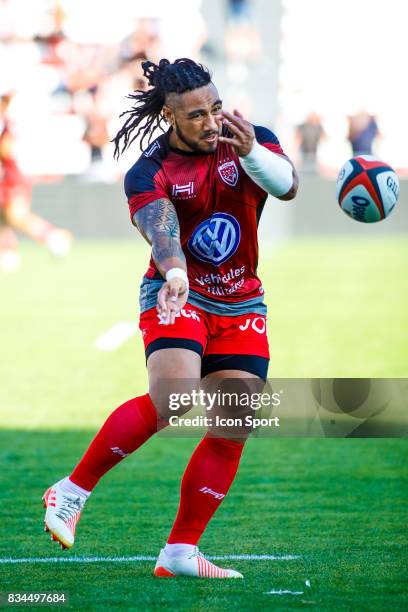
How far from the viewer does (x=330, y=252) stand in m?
22.3

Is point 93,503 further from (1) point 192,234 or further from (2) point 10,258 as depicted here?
(2) point 10,258

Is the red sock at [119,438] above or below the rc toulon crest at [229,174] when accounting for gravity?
below

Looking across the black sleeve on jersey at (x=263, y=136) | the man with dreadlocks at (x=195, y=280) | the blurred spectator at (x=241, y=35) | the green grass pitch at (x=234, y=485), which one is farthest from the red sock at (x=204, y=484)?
the blurred spectator at (x=241, y=35)

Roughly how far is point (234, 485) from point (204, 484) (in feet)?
6.48

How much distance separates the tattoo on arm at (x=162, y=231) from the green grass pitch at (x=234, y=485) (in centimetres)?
137

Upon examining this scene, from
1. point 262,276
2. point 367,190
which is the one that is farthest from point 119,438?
point 262,276

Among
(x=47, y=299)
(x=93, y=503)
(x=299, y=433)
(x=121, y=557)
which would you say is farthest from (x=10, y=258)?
(x=121, y=557)

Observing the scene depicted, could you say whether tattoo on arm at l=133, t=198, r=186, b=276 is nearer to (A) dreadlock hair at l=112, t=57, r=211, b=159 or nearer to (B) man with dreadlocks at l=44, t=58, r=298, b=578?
(B) man with dreadlocks at l=44, t=58, r=298, b=578

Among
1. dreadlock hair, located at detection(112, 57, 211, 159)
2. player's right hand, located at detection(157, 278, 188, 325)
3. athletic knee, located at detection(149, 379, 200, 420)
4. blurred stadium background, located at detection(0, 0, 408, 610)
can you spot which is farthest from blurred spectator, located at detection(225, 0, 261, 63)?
player's right hand, located at detection(157, 278, 188, 325)

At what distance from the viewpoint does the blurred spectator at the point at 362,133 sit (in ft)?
88.8

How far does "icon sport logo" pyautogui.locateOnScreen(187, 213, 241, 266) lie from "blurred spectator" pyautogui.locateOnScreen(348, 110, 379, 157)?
2221 centimetres

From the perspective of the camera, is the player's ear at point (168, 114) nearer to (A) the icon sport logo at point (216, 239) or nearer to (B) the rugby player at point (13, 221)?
(A) the icon sport logo at point (216, 239)

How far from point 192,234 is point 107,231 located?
1961cm

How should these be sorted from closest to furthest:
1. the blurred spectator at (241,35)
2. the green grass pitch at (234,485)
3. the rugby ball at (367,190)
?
the green grass pitch at (234,485) < the rugby ball at (367,190) < the blurred spectator at (241,35)
